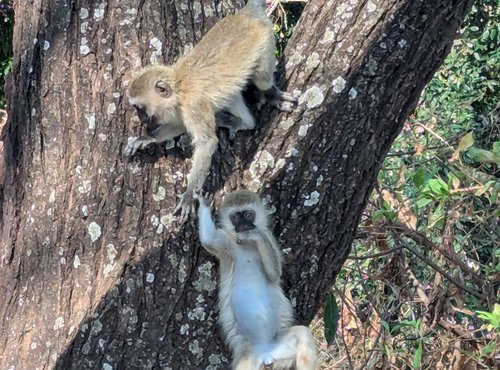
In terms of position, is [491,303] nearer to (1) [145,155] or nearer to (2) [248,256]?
(2) [248,256]

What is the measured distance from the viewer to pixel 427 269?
4.77m

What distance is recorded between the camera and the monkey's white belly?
8.23 feet

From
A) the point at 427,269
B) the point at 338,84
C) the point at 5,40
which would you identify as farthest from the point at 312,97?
the point at 5,40

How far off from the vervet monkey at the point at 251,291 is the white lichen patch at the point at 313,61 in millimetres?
452

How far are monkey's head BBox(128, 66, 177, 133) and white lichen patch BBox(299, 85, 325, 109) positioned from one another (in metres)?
0.49

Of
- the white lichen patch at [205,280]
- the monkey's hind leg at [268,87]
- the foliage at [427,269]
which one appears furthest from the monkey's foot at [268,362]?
the foliage at [427,269]

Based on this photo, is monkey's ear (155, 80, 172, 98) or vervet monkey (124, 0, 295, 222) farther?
monkey's ear (155, 80, 172, 98)

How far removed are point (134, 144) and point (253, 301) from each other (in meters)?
0.76

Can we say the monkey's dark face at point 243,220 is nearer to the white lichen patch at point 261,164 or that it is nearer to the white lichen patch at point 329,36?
the white lichen patch at point 261,164

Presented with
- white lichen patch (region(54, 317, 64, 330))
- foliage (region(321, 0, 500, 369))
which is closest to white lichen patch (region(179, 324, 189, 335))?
white lichen patch (region(54, 317, 64, 330))

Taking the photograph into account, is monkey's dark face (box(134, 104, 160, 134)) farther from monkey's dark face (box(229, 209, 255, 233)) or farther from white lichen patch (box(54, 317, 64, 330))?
white lichen patch (box(54, 317, 64, 330))

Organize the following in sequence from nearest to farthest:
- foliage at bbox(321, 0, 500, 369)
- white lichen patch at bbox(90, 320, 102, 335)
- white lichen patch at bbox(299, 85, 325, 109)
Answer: white lichen patch at bbox(90, 320, 102, 335) < white lichen patch at bbox(299, 85, 325, 109) < foliage at bbox(321, 0, 500, 369)

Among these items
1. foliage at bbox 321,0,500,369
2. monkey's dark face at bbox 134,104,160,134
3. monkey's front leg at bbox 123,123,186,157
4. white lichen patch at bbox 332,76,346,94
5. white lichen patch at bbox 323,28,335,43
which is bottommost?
foliage at bbox 321,0,500,369

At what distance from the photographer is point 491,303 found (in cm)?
374
